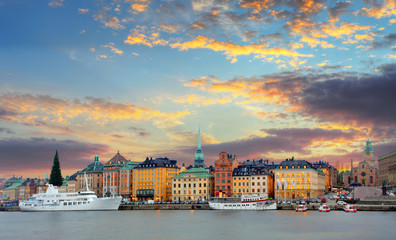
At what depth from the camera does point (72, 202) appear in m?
174

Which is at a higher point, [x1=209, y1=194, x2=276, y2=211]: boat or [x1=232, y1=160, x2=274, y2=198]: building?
[x1=232, y1=160, x2=274, y2=198]: building

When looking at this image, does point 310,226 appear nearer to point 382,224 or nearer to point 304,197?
point 382,224

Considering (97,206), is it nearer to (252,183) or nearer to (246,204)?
(246,204)

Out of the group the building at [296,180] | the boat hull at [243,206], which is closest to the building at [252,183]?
the building at [296,180]

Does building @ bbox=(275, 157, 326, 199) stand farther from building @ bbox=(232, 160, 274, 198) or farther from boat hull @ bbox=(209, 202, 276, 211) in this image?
boat hull @ bbox=(209, 202, 276, 211)

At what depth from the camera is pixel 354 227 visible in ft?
293

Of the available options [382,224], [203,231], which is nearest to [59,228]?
[203,231]

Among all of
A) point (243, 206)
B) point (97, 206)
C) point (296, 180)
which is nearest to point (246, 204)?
point (243, 206)

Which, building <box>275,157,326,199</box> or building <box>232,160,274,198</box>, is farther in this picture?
building <box>232,160,274,198</box>

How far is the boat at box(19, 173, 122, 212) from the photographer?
172 metres

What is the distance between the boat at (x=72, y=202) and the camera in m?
172

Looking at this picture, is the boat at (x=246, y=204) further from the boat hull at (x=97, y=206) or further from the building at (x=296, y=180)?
the boat hull at (x=97, y=206)

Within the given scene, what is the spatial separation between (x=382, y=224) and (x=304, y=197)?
318 ft

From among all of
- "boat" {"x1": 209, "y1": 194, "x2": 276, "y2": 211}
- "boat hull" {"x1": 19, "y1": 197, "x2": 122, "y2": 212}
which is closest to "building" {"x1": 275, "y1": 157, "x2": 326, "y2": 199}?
"boat" {"x1": 209, "y1": 194, "x2": 276, "y2": 211}
